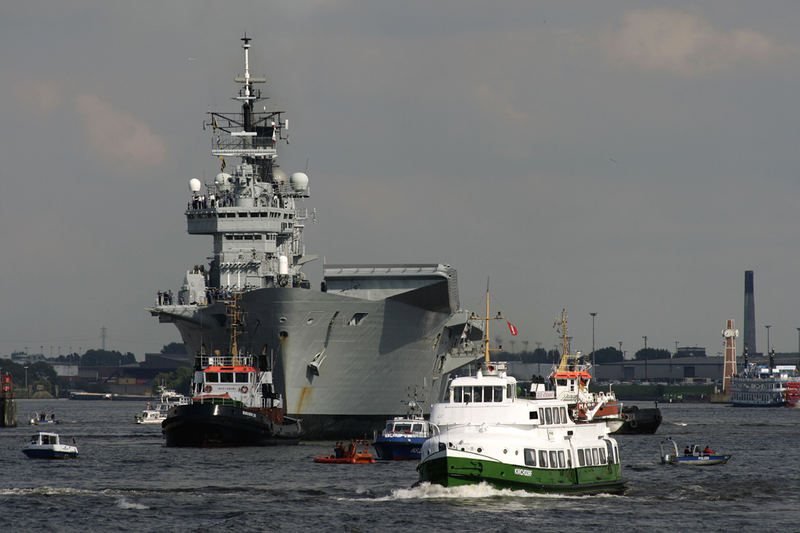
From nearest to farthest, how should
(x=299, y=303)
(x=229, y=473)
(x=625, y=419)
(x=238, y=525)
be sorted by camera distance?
(x=238, y=525)
(x=229, y=473)
(x=299, y=303)
(x=625, y=419)

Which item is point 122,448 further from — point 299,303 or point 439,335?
point 439,335

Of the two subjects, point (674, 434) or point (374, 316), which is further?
point (674, 434)

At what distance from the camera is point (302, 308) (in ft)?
248

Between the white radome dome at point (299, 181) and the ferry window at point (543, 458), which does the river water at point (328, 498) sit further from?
the white radome dome at point (299, 181)

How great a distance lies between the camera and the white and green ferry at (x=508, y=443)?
142ft

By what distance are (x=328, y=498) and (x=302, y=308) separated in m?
28.1

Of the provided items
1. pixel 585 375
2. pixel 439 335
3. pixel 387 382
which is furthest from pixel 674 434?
pixel 387 382

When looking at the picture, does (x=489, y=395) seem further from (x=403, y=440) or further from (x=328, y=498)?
(x=403, y=440)

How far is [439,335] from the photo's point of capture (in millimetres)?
88062

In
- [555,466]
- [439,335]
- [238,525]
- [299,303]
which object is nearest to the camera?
[238,525]

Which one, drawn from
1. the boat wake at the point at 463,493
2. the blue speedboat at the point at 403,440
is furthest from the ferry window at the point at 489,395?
the blue speedboat at the point at 403,440

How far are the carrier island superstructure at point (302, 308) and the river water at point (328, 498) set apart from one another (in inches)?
330

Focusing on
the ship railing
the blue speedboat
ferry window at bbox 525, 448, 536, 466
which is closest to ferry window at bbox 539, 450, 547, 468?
ferry window at bbox 525, 448, 536, 466

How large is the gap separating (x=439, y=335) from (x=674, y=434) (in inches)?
979
